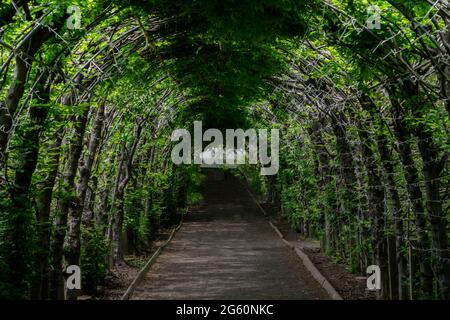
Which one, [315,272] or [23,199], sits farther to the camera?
[315,272]

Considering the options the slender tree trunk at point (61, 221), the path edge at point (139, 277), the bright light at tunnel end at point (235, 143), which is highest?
the bright light at tunnel end at point (235, 143)

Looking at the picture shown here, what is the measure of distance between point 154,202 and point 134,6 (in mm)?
13290

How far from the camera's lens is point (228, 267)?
13.4m

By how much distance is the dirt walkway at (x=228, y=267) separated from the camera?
1046 cm

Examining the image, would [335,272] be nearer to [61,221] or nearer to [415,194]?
[415,194]

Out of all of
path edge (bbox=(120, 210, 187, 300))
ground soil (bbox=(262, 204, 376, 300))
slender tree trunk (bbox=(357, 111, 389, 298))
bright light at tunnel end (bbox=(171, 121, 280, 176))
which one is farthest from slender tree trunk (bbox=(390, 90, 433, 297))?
bright light at tunnel end (bbox=(171, 121, 280, 176))

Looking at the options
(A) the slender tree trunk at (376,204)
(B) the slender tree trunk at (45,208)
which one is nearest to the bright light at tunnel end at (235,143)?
(A) the slender tree trunk at (376,204)

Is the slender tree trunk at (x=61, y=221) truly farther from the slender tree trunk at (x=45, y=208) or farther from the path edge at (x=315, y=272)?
the path edge at (x=315, y=272)

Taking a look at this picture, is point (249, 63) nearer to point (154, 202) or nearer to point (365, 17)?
point (365, 17)

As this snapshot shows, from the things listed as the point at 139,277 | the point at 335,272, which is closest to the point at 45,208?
the point at 139,277

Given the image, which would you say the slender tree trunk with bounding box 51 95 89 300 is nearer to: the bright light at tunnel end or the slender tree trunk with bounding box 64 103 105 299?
the slender tree trunk with bounding box 64 103 105 299

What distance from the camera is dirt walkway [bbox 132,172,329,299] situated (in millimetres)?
10455

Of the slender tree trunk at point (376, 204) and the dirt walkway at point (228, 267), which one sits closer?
the slender tree trunk at point (376, 204)

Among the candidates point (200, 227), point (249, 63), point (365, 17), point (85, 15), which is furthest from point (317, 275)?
point (200, 227)
